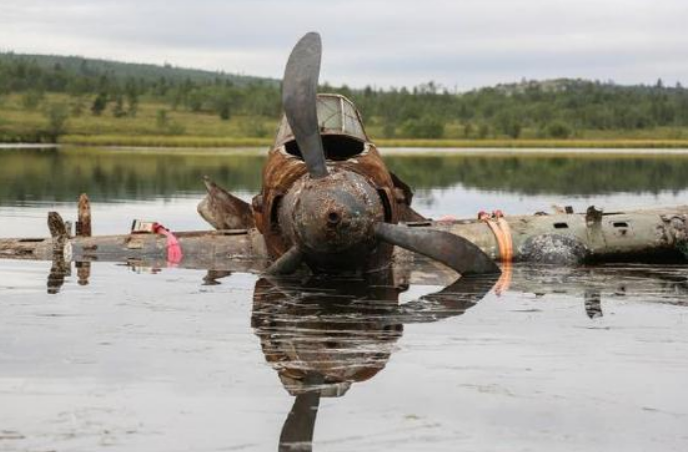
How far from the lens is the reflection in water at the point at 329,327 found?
39.0 ft

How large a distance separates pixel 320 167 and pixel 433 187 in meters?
33.7

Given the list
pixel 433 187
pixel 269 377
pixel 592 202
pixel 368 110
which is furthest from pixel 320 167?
pixel 368 110

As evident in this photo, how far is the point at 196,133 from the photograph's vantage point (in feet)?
381

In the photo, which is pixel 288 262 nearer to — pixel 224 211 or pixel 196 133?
pixel 224 211

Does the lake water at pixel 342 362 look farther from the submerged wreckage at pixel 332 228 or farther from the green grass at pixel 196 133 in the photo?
the green grass at pixel 196 133

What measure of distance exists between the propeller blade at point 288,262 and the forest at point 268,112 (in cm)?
9113

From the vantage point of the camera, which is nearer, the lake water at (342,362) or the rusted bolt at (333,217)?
the lake water at (342,362)

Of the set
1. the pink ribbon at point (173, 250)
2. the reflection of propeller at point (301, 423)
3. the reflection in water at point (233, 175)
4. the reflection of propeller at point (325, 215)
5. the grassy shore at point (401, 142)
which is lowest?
the grassy shore at point (401, 142)

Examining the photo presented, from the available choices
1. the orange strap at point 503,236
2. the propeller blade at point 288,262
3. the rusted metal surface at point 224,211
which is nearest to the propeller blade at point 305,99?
the propeller blade at point 288,262

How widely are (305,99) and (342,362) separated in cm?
659

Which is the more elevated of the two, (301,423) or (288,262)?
(288,262)

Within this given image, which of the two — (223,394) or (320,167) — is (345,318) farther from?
(223,394)

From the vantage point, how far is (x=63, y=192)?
43.6 metres

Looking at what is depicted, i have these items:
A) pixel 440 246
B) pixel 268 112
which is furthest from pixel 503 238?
pixel 268 112
